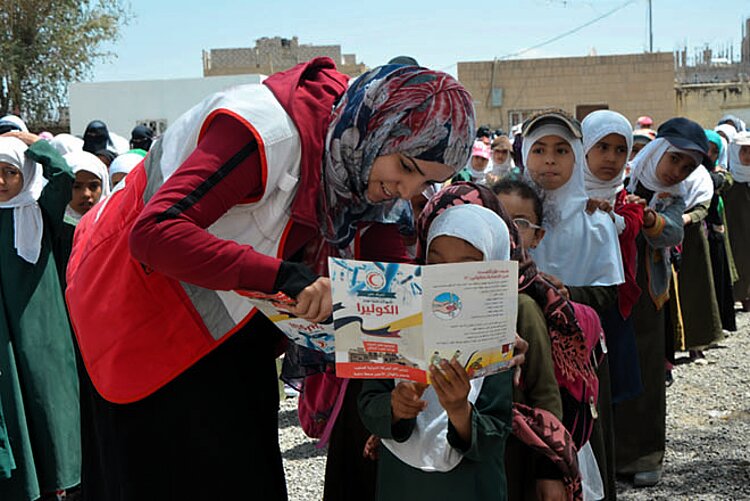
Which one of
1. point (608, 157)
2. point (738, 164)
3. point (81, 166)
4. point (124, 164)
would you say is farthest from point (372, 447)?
point (738, 164)

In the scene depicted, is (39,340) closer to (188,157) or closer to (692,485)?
(188,157)

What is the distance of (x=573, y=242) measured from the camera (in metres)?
3.80

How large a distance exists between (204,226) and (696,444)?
4470 millimetres

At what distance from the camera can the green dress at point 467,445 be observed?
93.9 inches

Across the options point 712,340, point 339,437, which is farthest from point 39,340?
point 712,340

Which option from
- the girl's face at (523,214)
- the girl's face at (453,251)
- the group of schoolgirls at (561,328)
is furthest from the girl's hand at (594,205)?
the girl's face at (453,251)

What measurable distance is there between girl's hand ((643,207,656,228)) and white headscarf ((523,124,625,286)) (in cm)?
72

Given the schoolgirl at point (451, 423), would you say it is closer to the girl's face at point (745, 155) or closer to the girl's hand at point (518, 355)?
the girl's hand at point (518, 355)

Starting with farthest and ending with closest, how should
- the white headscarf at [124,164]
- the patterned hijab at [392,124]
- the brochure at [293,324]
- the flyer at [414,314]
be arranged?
the white headscarf at [124,164] < the patterned hijab at [392,124] < the brochure at [293,324] < the flyer at [414,314]

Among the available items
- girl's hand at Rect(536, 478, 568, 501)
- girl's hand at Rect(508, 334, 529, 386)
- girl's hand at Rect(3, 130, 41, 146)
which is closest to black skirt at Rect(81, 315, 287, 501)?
girl's hand at Rect(508, 334, 529, 386)

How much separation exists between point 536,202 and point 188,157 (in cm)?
163

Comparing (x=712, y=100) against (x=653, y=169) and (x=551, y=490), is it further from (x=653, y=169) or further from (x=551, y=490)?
(x=551, y=490)

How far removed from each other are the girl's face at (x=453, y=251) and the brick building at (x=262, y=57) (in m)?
37.0

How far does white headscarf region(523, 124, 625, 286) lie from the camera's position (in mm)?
3799
